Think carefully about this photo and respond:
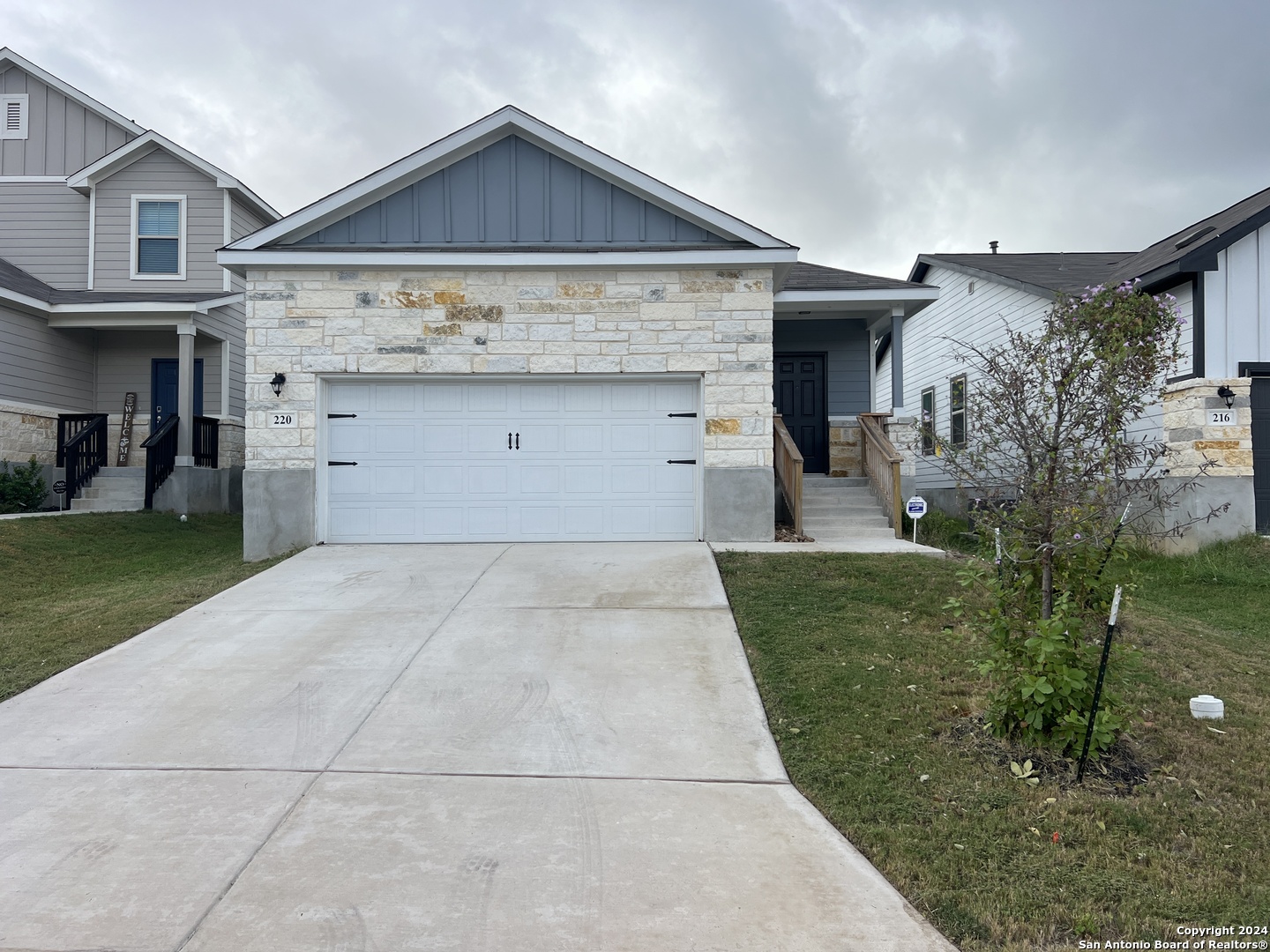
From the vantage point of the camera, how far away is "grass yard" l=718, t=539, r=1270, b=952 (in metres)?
2.98

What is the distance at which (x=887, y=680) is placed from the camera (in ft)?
17.4

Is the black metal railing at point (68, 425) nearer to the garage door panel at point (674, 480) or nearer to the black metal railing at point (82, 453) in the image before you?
the black metal railing at point (82, 453)

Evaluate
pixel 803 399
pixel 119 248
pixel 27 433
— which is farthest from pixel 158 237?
pixel 803 399

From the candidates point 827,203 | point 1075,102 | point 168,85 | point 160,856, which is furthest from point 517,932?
point 168,85

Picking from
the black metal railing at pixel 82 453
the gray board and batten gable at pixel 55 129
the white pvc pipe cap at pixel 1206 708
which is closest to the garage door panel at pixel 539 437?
the white pvc pipe cap at pixel 1206 708

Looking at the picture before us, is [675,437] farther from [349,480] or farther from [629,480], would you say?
[349,480]

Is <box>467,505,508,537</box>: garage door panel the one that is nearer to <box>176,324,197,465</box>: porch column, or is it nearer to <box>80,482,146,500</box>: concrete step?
<box>176,324,197,465</box>: porch column

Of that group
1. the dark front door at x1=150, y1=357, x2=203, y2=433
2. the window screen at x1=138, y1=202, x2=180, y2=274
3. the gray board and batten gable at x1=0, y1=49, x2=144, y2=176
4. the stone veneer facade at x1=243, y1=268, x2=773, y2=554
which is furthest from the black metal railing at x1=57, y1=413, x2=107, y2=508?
the stone veneer facade at x1=243, y1=268, x2=773, y2=554

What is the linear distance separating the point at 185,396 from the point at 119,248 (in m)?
4.16

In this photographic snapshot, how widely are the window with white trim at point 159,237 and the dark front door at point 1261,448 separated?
17.5 m

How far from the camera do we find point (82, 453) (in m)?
14.3

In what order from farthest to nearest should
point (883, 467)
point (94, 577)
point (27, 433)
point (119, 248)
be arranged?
point (119, 248) < point (27, 433) < point (883, 467) < point (94, 577)

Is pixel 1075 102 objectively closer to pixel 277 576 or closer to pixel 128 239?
pixel 277 576

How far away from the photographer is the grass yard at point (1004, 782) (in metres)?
2.98
